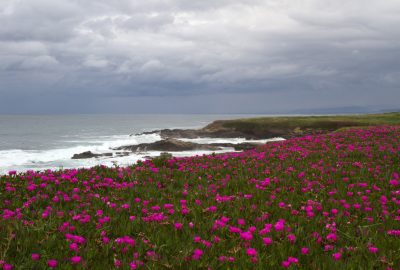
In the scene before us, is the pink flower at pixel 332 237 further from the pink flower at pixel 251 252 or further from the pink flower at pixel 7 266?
the pink flower at pixel 7 266

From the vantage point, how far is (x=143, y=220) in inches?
255

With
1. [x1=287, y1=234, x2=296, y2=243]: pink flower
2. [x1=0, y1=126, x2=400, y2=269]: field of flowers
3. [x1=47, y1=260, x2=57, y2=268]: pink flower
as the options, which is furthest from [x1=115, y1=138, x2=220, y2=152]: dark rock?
[x1=47, y1=260, x2=57, y2=268]: pink flower

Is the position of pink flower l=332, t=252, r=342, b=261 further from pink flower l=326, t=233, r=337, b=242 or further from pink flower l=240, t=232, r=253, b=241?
pink flower l=240, t=232, r=253, b=241

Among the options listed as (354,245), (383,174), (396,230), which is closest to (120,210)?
(354,245)

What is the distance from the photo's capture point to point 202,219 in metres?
6.84

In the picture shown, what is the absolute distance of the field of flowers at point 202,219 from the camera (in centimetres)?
489

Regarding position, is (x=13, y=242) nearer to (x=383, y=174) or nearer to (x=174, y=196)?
(x=174, y=196)

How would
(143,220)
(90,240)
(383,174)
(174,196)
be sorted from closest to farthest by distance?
(90,240), (143,220), (174,196), (383,174)

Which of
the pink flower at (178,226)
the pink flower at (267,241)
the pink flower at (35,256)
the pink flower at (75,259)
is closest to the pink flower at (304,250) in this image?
the pink flower at (267,241)

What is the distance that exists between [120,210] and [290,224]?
11.2 ft

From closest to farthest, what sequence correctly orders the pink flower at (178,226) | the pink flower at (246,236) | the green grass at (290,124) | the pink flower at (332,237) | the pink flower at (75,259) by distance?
the pink flower at (75,259)
the pink flower at (246,236)
the pink flower at (332,237)
the pink flower at (178,226)
the green grass at (290,124)

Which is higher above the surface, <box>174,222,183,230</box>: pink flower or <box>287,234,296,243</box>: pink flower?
<box>174,222,183,230</box>: pink flower

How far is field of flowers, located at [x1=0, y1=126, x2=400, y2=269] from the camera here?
4.89m

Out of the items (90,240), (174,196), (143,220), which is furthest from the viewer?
(174,196)
